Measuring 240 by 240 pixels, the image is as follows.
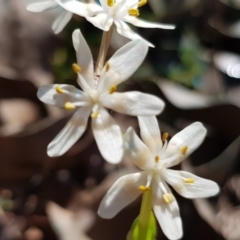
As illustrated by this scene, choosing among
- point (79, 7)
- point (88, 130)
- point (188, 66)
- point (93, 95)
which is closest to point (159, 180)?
point (93, 95)

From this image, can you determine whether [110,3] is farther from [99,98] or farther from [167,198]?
[167,198]

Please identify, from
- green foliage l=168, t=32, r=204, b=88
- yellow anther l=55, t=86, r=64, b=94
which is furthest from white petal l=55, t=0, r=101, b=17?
green foliage l=168, t=32, r=204, b=88

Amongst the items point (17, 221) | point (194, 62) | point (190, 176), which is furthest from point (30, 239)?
point (194, 62)

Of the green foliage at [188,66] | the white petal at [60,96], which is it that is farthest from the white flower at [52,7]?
the green foliage at [188,66]

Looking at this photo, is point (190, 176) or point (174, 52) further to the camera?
point (174, 52)

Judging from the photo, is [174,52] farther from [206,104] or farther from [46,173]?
[46,173]
